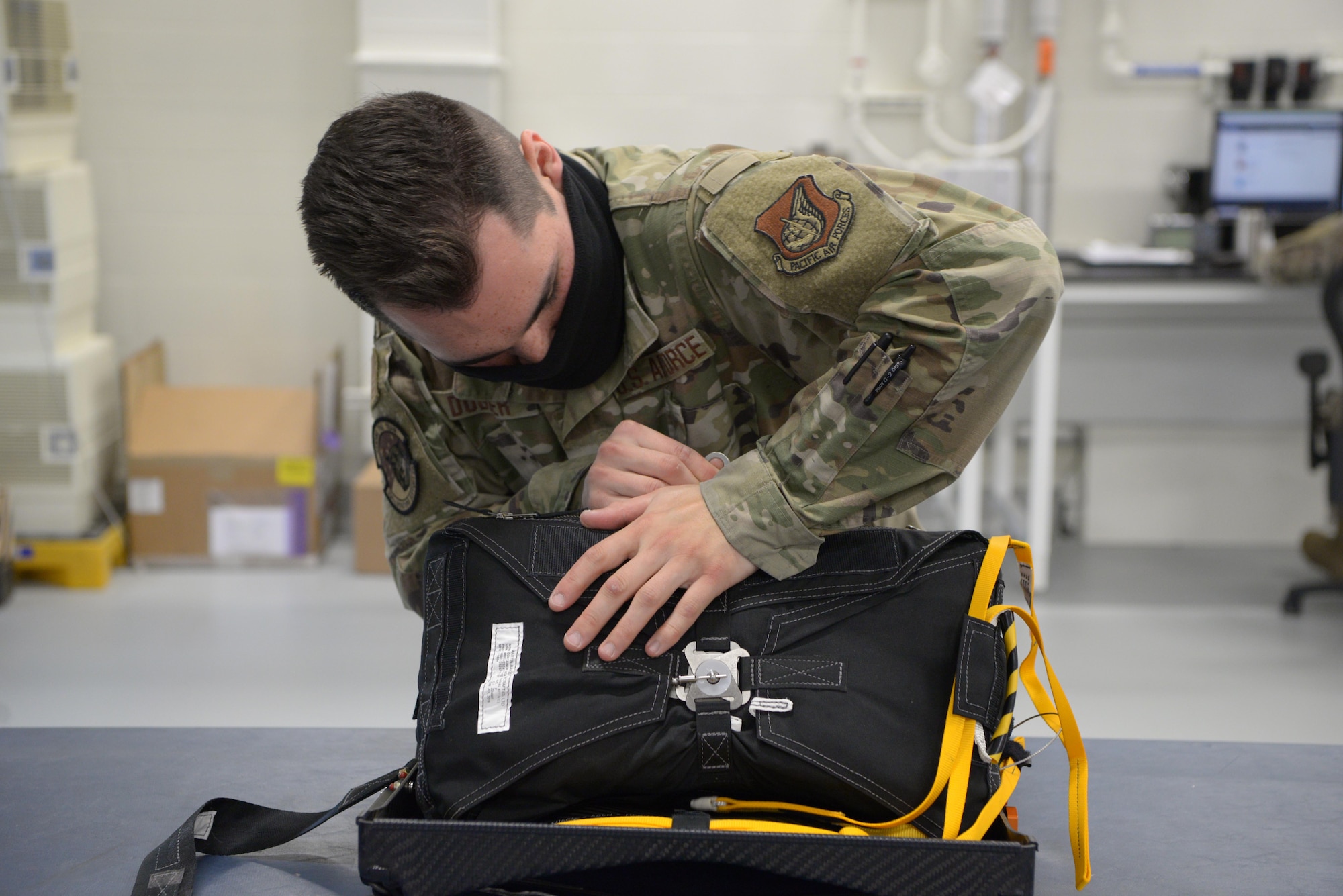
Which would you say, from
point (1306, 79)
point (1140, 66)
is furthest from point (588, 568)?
point (1306, 79)

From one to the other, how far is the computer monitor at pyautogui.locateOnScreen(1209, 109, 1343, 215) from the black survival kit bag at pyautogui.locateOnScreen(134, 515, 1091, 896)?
2645mm

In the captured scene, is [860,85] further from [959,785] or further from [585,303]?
[959,785]

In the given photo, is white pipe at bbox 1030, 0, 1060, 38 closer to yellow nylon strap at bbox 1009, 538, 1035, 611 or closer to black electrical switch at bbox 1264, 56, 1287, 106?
black electrical switch at bbox 1264, 56, 1287, 106

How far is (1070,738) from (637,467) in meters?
0.46

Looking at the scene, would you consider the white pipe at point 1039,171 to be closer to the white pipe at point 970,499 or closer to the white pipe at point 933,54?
the white pipe at point 933,54

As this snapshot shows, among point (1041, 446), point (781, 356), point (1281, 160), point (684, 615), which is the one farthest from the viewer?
point (1281, 160)

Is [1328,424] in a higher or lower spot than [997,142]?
lower

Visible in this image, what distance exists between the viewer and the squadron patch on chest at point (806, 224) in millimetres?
1052

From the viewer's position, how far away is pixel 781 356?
48.2 inches

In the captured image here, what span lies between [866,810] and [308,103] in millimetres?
3052

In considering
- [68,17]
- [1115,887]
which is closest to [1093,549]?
[1115,887]

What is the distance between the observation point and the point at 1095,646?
2664mm

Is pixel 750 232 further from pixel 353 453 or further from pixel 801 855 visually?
pixel 353 453

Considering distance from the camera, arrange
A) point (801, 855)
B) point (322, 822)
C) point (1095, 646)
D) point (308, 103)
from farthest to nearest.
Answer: point (308, 103)
point (1095, 646)
point (322, 822)
point (801, 855)
